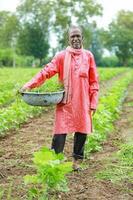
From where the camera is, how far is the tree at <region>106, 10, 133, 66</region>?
74.7 metres

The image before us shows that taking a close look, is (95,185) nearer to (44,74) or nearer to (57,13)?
(44,74)

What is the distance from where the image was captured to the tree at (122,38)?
74.7m

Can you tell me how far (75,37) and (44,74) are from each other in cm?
58

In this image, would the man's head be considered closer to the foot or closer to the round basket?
the round basket

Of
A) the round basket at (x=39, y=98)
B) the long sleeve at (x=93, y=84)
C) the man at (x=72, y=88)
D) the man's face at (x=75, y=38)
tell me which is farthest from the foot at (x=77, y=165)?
the man's face at (x=75, y=38)

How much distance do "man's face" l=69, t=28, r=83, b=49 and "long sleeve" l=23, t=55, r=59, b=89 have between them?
0.25 meters

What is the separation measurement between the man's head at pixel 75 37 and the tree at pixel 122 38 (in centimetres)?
6792

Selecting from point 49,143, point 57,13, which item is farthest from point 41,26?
point 49,143

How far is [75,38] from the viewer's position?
20.6 ft

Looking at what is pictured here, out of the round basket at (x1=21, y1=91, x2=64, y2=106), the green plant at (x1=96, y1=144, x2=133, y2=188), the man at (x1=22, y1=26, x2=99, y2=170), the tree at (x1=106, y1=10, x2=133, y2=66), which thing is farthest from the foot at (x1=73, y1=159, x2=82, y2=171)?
the tree at (x1=106, y1=10, x2=133, y2=66)

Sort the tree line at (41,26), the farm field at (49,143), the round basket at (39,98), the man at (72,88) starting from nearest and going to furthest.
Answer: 1. the farm field at (49,143)
2. the round basket at (39,98)
3. the man at (72,88)
4. the tree line at (41,26)

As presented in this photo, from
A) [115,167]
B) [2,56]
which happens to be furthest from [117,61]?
[115,167]

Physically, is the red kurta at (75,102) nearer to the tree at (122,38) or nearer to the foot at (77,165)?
the foot at (77,165)

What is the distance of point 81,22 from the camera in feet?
209
